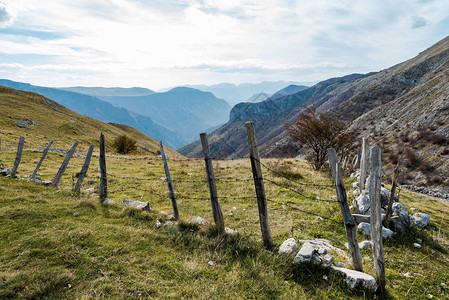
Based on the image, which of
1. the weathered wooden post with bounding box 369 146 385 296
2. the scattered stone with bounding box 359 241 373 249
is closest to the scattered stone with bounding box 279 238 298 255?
the weathered wooden post with bounding box 369 146 385 296

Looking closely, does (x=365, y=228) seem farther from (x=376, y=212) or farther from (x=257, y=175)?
(x=257, y=175)

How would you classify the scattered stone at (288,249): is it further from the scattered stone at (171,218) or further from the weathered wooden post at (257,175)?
the scattered stone at (171,218)

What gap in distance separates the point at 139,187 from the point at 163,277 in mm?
8444

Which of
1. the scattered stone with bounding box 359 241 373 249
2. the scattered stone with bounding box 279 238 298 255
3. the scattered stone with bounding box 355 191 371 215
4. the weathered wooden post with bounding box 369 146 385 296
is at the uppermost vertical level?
the weathered wooden post with bounding box 369 146 385 296

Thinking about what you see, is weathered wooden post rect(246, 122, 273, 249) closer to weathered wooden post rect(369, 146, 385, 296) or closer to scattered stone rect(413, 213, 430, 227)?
weathered wooden post rect(369, 146, 385, 296)

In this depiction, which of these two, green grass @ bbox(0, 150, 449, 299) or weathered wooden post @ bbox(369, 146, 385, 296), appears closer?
green grass @ bbox(0, 150, 449, 299)

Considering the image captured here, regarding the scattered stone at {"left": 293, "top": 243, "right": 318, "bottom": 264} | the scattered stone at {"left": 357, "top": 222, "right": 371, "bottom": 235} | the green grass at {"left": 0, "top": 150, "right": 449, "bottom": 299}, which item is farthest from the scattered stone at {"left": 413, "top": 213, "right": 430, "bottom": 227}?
the scattered stone at {"left": 293, "top": 243, "right": 318, "bottom": 264}

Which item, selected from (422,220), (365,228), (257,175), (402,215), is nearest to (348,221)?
(257,175)

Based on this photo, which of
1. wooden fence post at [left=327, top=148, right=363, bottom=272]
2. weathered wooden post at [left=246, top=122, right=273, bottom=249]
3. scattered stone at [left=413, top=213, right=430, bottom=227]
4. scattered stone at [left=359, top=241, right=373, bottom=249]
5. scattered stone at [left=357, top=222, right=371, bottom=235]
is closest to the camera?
wooden fence post at [left=327, top=148, right=363, bottom=272]

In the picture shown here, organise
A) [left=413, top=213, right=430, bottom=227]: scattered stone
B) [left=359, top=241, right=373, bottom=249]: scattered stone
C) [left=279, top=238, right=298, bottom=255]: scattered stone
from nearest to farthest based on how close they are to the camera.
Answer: [left=279, top=238, right=298, bottom=255]: scattered stone < [left=359, top=241, right=373, bottom=249]: scattered stone < [left=413, top=213, right=430, bottom=227]: scattered stone

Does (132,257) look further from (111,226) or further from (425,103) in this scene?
(425,103)

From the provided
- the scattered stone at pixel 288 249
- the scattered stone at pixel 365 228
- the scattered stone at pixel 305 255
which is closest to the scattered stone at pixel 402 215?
the scattered stone at pixel 365 228

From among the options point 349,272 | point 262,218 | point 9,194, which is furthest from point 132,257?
point 9,194

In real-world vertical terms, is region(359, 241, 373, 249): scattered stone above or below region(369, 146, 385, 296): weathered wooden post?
below
